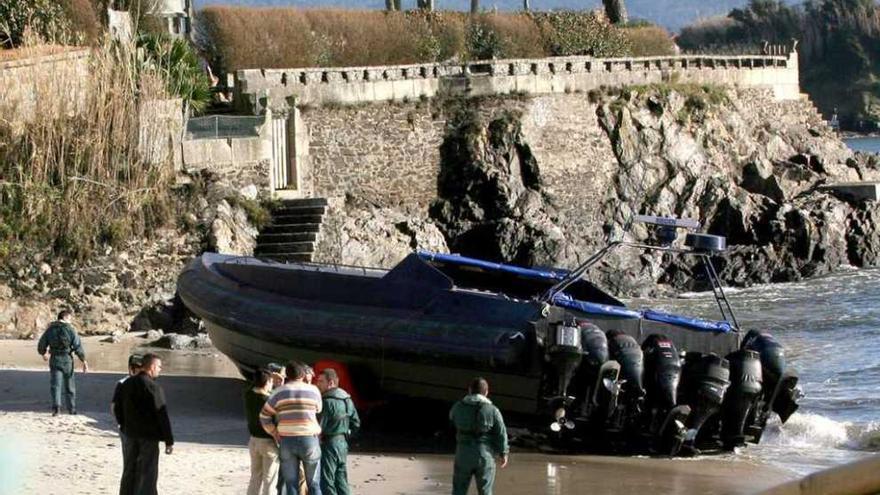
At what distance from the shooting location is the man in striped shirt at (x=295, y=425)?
36.3 ft

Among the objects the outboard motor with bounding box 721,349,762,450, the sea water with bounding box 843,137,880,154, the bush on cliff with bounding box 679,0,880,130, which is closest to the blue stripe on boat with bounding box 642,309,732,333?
the outboard motor with bounding box 721,349,762,450

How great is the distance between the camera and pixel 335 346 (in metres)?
15.8

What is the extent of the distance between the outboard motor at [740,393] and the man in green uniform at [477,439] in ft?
13.3

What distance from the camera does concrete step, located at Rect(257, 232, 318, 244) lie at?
25041 mm

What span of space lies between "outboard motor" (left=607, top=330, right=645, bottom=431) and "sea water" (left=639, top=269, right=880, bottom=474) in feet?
5.00

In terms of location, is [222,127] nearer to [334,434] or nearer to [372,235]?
[372,235]

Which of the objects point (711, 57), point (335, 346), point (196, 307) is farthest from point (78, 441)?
point (711, 57)

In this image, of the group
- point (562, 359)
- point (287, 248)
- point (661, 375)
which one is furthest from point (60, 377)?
point (287, 248)

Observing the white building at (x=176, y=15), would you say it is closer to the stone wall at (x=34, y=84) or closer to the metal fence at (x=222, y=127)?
the metal fence at (x=222, y=127)

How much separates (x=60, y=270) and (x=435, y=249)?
25.8 feet

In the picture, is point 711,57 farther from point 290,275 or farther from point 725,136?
point 290,275

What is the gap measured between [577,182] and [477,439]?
854 inches

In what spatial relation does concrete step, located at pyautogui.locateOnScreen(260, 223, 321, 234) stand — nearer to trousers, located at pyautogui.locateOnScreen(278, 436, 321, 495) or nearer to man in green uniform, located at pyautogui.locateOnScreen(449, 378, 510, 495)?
man in green uniform, located at pyautogui.locateOnScreen(449, 378, 510, 495)

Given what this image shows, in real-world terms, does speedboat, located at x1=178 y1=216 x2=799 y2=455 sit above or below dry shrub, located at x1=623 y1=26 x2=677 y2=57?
below
